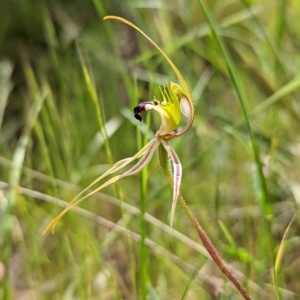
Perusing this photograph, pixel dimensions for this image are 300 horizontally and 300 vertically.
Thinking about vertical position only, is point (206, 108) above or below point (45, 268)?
below

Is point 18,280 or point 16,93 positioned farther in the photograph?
point 16,93

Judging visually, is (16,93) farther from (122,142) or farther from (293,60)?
(293,60)

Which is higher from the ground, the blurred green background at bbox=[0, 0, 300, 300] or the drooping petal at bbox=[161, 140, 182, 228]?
the drooping petal at bbox=[161, 140, 182, 228]

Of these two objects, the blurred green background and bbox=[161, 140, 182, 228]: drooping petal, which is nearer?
bbox=[161, 140, 182, 228]: drooping petal

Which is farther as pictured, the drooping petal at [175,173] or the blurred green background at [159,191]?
the blurred green background at [159,191]

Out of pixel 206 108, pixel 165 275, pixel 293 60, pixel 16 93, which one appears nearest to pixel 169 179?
pixel 165 275

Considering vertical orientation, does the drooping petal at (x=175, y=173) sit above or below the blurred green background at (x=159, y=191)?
above

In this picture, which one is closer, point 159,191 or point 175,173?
point 175,173

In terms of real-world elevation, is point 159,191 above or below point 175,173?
below
